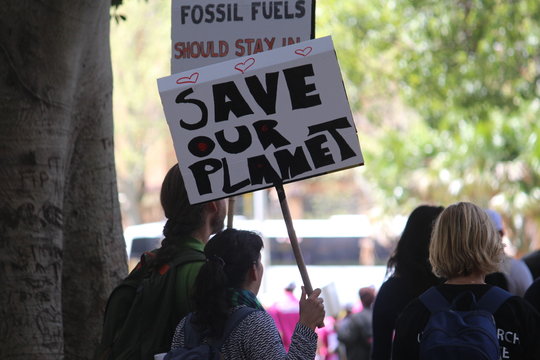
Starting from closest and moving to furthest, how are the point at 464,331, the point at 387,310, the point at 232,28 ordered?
the point at 464,331
the point at 387,310
the point at 232,28

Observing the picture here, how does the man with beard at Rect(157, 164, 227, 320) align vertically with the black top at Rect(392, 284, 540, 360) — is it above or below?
above

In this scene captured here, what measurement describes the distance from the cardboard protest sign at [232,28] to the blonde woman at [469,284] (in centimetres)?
149

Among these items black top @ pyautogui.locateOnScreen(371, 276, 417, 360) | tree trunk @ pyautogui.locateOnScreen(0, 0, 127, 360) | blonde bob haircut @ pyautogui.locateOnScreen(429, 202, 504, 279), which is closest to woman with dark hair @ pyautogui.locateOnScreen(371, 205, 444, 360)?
black top @ pyautogui.locateOnScreen(371, 276, 417, 360)

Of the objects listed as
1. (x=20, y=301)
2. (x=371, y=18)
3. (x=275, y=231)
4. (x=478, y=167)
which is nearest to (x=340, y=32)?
(x=371, y=18)

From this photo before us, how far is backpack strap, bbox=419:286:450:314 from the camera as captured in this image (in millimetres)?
3816

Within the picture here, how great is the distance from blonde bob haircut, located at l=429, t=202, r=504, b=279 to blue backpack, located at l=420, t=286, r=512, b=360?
0.13 meters

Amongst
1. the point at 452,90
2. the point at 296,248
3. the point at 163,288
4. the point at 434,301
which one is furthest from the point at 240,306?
the point at 452,90

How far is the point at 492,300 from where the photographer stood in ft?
12.3

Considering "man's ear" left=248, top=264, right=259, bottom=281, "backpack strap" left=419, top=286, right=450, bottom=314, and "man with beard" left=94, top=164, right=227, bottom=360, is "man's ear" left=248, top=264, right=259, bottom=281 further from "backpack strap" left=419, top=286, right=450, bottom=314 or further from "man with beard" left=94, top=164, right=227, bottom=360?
"backpack strap" left=419, top=286, right=450, bottom=314

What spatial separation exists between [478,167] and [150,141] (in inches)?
571

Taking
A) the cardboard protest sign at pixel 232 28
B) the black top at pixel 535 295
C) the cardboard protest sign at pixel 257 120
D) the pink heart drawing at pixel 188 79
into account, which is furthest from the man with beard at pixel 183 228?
the black top at pixel 535 295

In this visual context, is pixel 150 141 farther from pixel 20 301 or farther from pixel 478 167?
pixel 20 301

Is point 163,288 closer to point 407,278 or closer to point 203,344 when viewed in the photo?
point 203,344

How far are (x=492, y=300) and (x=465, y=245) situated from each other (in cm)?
25
